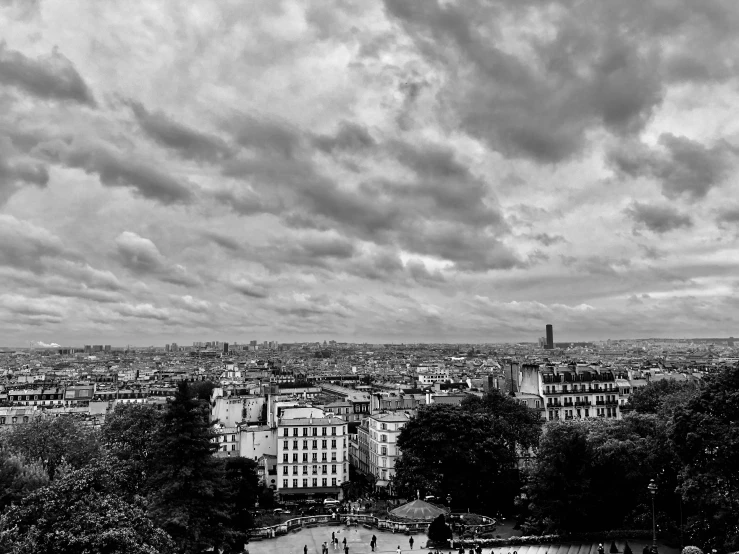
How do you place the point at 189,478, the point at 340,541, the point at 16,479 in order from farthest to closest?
1. the point at 340,541
2. the point at 16,479
3. the point at 189,478

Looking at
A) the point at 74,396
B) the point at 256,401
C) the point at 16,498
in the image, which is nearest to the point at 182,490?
the point at 16,498

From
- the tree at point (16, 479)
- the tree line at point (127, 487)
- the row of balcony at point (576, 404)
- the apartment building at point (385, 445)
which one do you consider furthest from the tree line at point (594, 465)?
the tree at point (16, 479)

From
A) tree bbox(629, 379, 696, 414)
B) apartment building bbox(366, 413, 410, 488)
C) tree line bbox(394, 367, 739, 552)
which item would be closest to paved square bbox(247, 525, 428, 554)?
tree line bbox(394, 367, 739, 552)

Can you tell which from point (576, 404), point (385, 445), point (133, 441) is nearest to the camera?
point (133, 441)

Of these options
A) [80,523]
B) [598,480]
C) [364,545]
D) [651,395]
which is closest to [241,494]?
[364,545]

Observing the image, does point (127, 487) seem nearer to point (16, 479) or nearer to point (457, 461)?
point (16, 479)

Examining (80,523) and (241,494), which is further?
(241,494)

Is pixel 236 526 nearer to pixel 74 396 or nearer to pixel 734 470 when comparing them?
pixel 734 470

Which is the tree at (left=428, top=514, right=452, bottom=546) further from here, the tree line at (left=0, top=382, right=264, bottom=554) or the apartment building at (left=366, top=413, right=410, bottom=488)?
the apartment building at (left=366, top=413, right=410, bottom=488)
